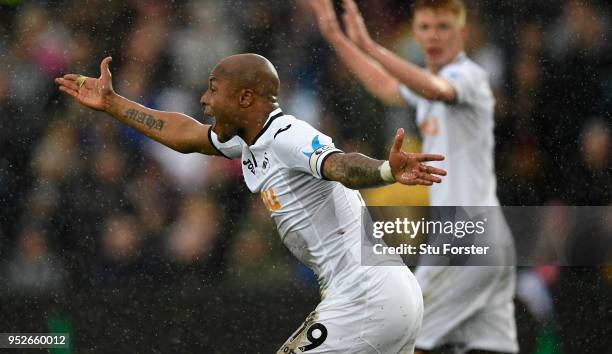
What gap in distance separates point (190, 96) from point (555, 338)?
11.3ft

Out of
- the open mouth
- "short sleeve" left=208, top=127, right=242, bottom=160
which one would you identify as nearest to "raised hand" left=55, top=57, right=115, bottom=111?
"short sleeve" left=208, top=127, right=242, bottom=160

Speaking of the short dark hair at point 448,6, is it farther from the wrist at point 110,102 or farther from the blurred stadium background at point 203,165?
the wrist at point 110,102

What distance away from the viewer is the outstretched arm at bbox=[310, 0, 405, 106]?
300 inches

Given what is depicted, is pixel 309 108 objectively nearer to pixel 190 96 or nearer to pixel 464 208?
pixel 190 96

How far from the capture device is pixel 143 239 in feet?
26.0

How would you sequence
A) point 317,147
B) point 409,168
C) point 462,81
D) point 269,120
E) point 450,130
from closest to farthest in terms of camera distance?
point 409,168, point 317,147, point 269,120, point 462,81, point 450,130

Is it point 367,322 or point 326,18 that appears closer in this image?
point 367,322

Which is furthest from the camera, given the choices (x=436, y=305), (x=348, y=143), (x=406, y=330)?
(x=348, y=143)

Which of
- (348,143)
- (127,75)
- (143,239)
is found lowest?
(143,239)

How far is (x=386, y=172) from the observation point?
3824 millimetres

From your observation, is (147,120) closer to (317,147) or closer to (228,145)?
(228,145)

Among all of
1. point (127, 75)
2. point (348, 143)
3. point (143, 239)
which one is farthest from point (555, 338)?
point (127, 75)

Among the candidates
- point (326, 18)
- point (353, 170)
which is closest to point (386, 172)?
point (353, 170)

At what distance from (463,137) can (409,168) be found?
3.67 metres
